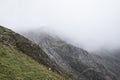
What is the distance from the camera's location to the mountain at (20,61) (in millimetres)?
54844

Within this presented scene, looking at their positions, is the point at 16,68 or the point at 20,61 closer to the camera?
the point at 16,68

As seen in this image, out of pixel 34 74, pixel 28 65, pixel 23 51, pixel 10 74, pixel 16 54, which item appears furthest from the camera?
pixel 23 51

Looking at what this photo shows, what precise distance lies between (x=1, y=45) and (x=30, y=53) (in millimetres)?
11275

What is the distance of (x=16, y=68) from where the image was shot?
190ft

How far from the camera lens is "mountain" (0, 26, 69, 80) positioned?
180ft

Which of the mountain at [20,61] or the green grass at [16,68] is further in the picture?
the mountain at [20,61]

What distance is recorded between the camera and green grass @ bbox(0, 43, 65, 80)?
53.4m

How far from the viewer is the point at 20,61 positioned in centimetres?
6431

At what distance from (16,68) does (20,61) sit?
6.40 m

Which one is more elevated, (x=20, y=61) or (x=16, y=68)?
(x=20, y=61)

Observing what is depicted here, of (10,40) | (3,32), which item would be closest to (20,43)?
(10,40)

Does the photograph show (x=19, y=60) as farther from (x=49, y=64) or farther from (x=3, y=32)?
(x=3, y=32)

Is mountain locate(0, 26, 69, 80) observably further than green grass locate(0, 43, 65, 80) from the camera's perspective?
Yes

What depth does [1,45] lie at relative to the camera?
71562 millimetres
